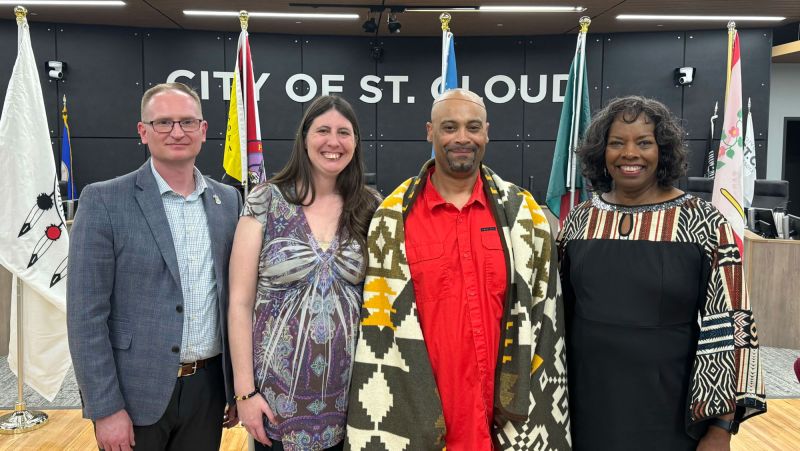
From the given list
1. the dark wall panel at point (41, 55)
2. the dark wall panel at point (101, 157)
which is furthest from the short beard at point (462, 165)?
the dark wall panel at point (41, 55)

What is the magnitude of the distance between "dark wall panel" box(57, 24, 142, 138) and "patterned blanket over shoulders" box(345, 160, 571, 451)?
25.2ft

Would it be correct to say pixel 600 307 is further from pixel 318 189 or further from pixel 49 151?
pixel 49 151

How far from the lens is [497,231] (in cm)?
181

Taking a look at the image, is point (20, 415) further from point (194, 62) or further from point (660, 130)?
point (194, 62)

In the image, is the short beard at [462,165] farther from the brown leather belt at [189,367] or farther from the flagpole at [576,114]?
the flagpole at [576,114]

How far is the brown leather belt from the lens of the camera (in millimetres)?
1887

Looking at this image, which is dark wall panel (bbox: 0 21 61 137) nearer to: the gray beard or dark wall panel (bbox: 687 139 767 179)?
the gray beard

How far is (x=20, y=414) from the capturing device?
371cm

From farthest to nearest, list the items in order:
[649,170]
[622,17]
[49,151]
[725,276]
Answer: [622,17] < [49,151] < [649,170] < [725,276]

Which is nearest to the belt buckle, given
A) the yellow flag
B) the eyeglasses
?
the eyeglasses

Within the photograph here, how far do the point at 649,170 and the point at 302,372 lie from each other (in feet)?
4.05

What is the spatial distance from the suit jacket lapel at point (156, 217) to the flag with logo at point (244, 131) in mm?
3150

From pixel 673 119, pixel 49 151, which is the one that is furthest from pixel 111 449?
pixel 49 151

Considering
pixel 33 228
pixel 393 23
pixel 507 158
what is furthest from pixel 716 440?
pixel 507 158
